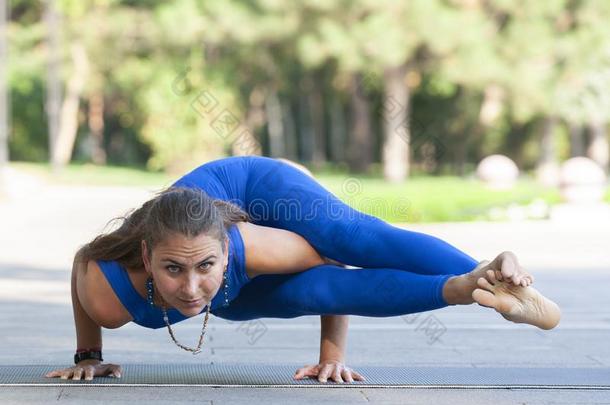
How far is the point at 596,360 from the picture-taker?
618 centimetres

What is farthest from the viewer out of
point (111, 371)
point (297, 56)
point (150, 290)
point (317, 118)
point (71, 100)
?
point (317, 118)

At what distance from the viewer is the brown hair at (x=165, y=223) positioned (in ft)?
14.6

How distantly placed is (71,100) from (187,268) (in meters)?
46.7

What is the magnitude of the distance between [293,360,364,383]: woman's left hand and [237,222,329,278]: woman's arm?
60cm

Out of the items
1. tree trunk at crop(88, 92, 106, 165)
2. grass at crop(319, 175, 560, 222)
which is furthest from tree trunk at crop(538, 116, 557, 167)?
tree trunk at crop(88, 92, 106, 165)

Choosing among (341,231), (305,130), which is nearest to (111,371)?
(341,231)

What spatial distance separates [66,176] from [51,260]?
93.7 ft

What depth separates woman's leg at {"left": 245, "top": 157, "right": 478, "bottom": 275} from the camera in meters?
4.71

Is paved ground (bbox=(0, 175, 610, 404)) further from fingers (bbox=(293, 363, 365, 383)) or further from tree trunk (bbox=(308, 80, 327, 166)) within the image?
tree trunk (bbox=(308, 80, 327, 166))

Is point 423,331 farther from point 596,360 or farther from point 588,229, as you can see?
point 588,229

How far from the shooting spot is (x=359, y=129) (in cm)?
5078

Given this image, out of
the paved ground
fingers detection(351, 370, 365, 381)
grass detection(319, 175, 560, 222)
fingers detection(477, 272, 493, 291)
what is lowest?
grass detection(319, 175, 560, 222)

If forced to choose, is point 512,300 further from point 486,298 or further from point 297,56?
point 297,56

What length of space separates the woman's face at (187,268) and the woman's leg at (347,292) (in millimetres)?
456
